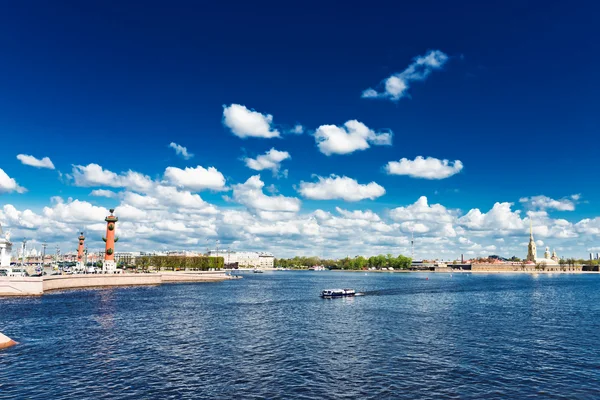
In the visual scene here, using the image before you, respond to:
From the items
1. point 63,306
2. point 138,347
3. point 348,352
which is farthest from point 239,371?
point 63,306

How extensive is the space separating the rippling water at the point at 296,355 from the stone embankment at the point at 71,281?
26.8 meters

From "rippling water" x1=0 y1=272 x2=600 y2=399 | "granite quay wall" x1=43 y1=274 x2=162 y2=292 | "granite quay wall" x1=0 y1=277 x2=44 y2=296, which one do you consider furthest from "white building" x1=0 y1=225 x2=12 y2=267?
"rippling water" x1=0 y1=272 x2=600 y2=399

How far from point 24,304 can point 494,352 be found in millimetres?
86109

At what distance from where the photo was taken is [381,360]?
1684 inches

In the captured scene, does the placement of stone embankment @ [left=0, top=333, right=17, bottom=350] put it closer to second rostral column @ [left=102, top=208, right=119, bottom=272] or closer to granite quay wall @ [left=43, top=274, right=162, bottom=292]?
granite quay wall @ [left=43, top=274, right=162, bottom=292]

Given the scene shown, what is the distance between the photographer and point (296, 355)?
45.4 metres

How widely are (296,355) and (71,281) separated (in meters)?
115

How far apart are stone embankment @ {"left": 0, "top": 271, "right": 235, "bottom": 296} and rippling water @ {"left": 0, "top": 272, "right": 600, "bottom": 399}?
26770mm

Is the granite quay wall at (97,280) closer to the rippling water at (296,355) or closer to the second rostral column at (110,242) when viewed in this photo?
→ the second rostral column at (110,242)

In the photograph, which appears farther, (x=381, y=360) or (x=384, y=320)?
(x=384, y=320)

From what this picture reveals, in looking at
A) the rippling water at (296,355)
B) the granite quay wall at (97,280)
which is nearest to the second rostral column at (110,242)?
the granite quay wall at (97,280)

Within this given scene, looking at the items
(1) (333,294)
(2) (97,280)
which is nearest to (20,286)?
(2) (97,280)

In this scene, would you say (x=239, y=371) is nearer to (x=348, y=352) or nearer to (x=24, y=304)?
(x=348, y=352)

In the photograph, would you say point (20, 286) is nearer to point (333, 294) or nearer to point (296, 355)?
point (333, 294)
